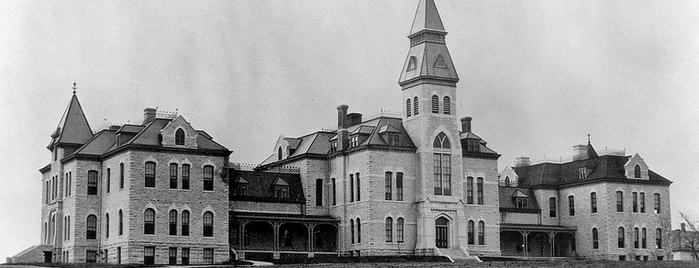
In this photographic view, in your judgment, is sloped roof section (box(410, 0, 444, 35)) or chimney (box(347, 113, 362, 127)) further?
chimney (box(347, 113, 362, 127))

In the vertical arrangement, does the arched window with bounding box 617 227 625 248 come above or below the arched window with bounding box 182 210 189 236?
below

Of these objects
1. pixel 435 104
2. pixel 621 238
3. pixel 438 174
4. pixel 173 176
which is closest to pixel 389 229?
pixel 438 174

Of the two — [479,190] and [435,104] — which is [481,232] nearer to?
[479,190]

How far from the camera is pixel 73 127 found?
71500mm

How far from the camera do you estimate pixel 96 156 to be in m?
68.8

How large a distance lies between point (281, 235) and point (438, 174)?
34.5 ft

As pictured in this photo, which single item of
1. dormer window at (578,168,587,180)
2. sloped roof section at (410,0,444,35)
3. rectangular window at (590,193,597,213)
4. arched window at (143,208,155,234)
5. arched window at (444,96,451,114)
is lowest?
Result: arched window at (143,208,155,234)

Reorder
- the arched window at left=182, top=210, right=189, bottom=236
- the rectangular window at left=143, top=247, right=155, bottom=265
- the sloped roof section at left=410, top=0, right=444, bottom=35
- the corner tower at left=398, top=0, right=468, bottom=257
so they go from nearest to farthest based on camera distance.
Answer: the rectangular window at left=143, top=247, right=155, bottom=265 < the arched window at left=182, top=210, right=189, bottom=236 < the corner tower at left=398, top=0, right=468, bottom=257 < the sloped roof section at left=410, top=0, right=444, bottom=35

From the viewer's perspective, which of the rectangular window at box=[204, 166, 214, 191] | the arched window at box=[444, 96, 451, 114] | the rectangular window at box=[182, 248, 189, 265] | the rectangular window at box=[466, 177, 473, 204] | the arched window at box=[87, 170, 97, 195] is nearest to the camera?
the rectangular window at box=[182, 248, 189, 265]

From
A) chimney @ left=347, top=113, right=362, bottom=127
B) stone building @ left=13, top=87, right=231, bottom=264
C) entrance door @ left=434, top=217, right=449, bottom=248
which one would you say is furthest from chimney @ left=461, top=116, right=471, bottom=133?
stone building @ left=13, top=87, right=231, bottom=264

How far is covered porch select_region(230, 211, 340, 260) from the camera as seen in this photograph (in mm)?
70188

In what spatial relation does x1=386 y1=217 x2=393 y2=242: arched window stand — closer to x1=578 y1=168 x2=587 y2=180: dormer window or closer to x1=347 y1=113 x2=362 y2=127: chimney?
x1=347 y1=113 x2=362 y2=127: chimney

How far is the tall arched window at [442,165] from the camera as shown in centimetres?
7238

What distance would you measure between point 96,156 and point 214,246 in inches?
354
